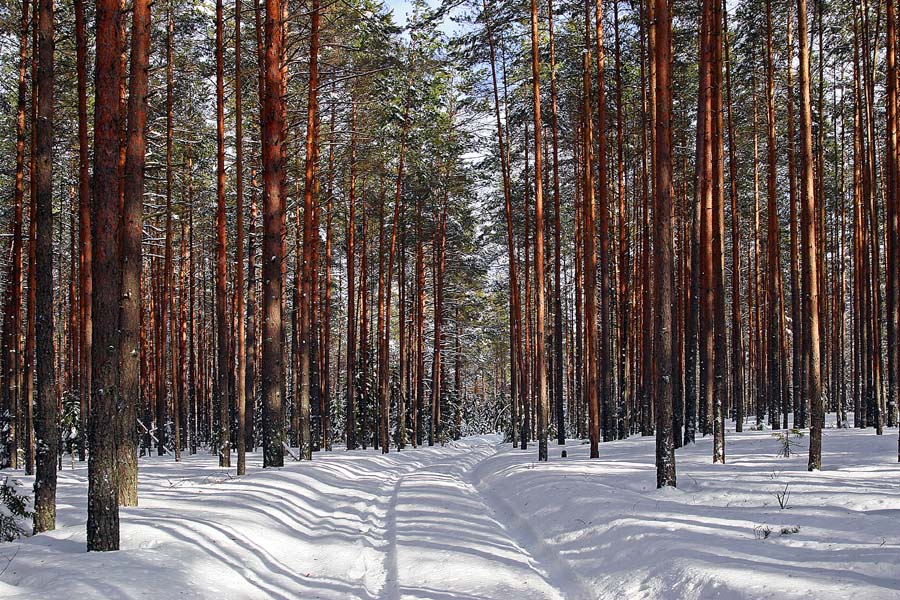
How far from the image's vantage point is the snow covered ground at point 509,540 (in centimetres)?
580

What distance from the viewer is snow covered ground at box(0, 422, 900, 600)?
19.0 feet

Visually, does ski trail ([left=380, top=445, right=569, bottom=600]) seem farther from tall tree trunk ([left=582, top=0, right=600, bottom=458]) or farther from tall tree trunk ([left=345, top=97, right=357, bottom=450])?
tall tree trunk ([left=345, top=97, right=357, bottom=450])

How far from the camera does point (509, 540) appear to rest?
8.90m

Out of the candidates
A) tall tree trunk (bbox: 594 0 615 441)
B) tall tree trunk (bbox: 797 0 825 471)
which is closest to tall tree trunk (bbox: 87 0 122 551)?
tall tree trunk (bbox: 797 0 825 471)

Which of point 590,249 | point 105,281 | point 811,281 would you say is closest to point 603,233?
point 590,249

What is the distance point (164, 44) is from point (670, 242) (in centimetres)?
1440

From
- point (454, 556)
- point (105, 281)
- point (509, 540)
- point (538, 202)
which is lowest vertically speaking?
Answer: point (509, 540)

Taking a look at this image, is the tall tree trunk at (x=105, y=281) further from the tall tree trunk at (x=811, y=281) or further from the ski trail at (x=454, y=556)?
the tall tree trunk at (x=811, y=281)

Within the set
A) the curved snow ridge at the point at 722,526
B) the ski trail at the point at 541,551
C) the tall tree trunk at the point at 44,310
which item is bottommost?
the ski trail at the point at 541,551

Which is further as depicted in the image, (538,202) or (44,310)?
(538,202)

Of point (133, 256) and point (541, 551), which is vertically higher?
point (133, 256)

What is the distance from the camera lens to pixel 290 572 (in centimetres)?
730

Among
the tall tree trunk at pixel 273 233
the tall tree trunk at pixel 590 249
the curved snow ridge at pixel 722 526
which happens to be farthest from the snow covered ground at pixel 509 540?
the tall tree trunk at pixel 590 249

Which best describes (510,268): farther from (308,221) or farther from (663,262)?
(663,262)
